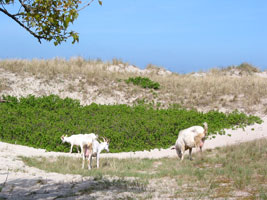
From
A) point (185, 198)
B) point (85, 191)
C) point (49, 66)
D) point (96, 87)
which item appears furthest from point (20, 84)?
point (185, 198)

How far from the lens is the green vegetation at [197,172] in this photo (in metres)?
8.38

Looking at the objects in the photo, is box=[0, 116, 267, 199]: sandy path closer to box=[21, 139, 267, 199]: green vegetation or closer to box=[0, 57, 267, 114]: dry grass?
box=[21, 139, 267, 199]: green vegetation

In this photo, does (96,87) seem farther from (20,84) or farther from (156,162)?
(156,162)

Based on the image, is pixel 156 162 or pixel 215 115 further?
pixel 215 115

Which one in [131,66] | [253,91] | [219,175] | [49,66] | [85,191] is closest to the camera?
[85,191]

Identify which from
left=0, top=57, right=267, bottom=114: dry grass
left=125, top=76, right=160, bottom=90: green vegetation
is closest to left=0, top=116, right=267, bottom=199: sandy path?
left=0, top=57, right=267, bottom=114: dry grass

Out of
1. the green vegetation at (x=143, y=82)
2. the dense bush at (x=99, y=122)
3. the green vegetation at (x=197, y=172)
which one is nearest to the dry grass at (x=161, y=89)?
the green vegetation at (x=143, y=82)

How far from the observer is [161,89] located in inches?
1041

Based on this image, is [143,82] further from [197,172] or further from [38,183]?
[38,183]

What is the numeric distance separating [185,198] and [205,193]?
0.63 metres

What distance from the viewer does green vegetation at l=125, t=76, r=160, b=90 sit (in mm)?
26594

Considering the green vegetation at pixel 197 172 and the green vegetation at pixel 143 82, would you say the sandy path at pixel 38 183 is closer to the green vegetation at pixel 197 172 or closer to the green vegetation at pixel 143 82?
the green vegetation at pixel 197 172

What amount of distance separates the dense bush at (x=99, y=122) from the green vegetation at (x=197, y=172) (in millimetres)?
2635

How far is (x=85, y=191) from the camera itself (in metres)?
8.55
